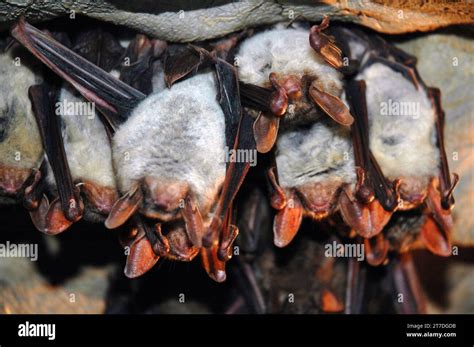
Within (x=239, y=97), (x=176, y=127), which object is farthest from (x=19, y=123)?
(x=239, y=97)

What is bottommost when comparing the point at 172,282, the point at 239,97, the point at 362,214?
the point at 172,282

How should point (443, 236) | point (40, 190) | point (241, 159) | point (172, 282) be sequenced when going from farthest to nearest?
point (172, 282) → point (443, 236) → point (40, 190) → point (241, 159)

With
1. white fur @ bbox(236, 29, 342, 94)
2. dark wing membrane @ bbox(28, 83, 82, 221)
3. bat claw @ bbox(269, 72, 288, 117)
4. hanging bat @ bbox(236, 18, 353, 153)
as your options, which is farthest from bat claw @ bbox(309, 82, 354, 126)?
dark wing membrane @ bbox(28, 83, 82, 221)

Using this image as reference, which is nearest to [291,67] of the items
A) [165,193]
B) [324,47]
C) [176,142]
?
[324,47]

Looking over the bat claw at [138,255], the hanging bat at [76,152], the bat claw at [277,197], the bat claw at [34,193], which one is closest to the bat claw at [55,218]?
the hanging bat at [76,152]

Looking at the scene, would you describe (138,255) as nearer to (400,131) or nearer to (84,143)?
(84,143)

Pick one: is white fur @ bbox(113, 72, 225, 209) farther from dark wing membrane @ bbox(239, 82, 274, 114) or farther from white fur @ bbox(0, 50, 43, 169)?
white fur @ bbox(0, 50, 43, 169)

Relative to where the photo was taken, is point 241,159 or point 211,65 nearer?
point 241,159

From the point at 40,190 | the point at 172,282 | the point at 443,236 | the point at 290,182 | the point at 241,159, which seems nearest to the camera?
the point at 241,159

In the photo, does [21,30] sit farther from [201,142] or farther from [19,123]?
[201,142]
